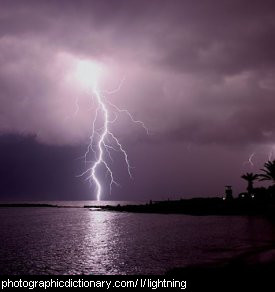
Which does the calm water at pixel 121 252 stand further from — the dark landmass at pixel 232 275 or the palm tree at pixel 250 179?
the palm tree at pixel 250 179

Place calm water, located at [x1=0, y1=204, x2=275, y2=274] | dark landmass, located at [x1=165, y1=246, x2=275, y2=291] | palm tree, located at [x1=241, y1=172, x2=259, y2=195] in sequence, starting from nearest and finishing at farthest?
dark landmass, located at [x1=165, y1=246, x2=275, y2=291] < calm water, located at [x1=0, y1=204, x2=275, y2=274] < palm tree, located at [x1=241, y1=172, x2=259, y2=195]

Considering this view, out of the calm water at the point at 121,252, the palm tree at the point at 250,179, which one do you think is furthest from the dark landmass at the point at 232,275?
the palm tree at the point at 250,179

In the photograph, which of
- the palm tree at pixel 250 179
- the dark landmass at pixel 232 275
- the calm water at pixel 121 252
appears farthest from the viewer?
the palm tree at pixel 250 179

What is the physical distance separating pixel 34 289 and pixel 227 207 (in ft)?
184

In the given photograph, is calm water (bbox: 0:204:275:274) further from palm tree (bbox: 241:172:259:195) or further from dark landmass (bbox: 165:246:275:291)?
palm tree (bbox: 241:172:259:195)

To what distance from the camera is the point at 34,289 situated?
39.4ft

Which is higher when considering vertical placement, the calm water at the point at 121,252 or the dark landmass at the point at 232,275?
the dark landmass at the point at 232,275

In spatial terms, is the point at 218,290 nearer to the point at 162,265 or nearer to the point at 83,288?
the point at 83,288

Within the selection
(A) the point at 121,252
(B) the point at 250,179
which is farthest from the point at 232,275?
(B) the point at 250,179

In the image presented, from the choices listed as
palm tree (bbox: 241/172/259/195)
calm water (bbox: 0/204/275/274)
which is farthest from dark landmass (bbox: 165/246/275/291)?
palm tree (bbox: 241/172/259/195)

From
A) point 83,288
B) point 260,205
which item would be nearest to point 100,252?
point 83,288

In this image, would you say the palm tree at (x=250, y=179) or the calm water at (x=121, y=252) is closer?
the calm water at (x=121, y=252)

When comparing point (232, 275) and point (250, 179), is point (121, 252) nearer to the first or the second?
point (232, 275)

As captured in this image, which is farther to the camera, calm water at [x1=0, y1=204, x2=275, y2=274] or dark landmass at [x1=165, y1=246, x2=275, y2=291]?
calm water at [x1=0, y1=204, x2=275, y2=274]
